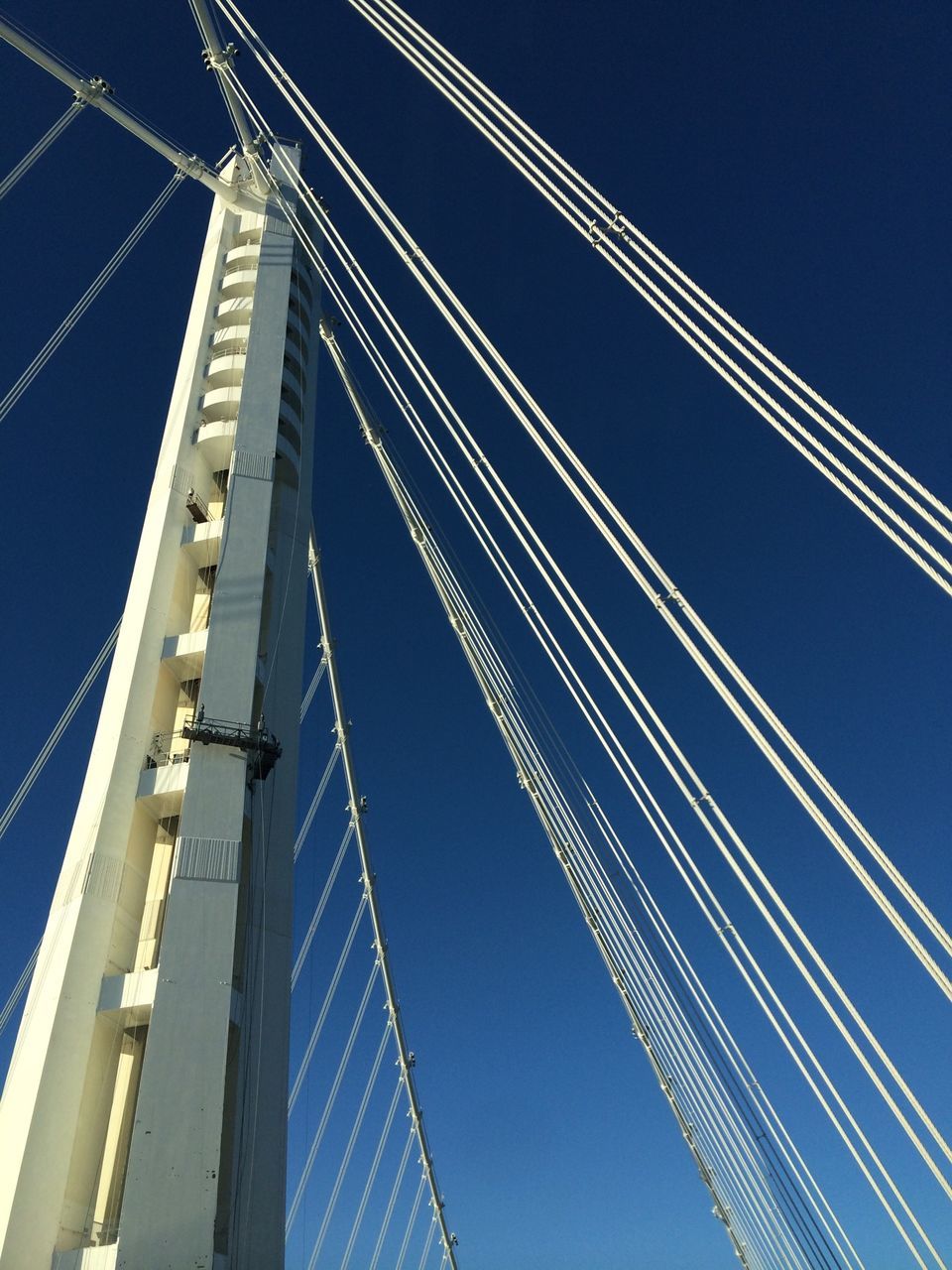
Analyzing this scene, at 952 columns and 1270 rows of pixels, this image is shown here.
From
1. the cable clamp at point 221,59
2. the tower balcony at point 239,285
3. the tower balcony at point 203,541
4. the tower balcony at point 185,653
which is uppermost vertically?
the cable clamp at point 221,59

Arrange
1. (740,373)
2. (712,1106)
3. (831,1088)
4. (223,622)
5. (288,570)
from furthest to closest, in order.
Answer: (712,1106)
(288,570)
(223,622)
(831,1088)
(740,373)

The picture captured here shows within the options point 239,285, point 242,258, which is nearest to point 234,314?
point 239,285

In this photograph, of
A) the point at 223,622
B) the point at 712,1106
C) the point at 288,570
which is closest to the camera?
the point at 223,622

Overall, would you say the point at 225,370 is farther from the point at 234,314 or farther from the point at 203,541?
the point at 203,541

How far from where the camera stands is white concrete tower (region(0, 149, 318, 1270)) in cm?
1013

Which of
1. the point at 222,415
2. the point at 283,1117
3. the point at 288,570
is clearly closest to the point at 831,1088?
the point at 283,1117

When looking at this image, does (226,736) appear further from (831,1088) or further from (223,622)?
(831,1088)

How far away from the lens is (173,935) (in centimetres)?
1138

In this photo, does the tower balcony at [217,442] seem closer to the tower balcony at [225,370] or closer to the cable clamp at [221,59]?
the tower balcony at [225,370]

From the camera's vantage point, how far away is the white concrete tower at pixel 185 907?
33.2 feet

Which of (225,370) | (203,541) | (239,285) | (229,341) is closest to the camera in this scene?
(203,541)

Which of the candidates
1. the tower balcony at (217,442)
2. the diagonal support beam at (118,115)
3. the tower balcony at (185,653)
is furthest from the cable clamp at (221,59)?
the tower balcony at (185,653)

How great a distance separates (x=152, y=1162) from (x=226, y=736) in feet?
17.9

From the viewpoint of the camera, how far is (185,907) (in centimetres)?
1160
